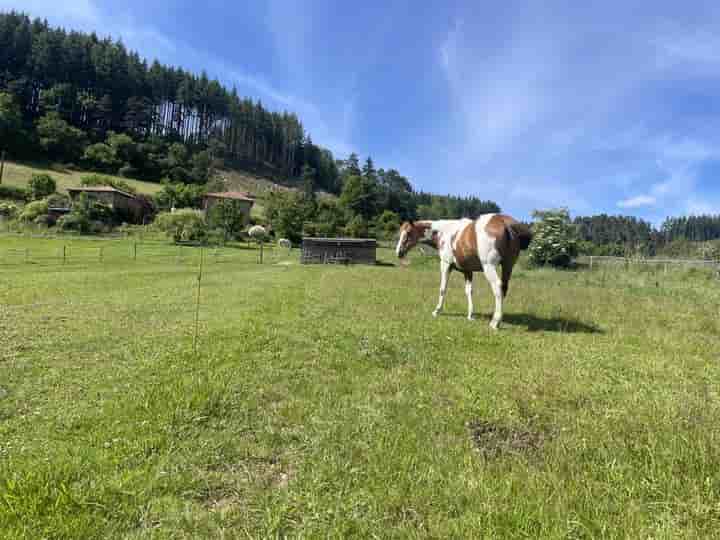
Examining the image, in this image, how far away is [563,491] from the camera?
2.33 meters

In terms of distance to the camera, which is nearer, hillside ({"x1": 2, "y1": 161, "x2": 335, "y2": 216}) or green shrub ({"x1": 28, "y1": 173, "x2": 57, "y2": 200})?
green shrub ({"x1": 28, "y1": 173, "x2": 57, "y2": 200})

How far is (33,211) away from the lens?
5031cm

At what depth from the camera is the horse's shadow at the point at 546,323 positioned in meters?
7.52

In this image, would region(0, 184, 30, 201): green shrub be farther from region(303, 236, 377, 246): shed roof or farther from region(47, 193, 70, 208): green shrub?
region(303, 236, 377, 246): shed roof

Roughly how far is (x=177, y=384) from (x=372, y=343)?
119 inches

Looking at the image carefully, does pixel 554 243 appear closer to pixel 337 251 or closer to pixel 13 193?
pixel 337 251

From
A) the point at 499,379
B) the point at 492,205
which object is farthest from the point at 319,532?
the point at 492,205

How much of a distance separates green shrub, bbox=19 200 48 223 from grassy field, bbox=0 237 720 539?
195 ft

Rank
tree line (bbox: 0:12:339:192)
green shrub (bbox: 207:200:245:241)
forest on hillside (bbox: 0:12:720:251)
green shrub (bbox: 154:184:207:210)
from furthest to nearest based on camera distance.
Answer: tree line (bbox: 0:12:339:192) → forest on hillside (bbox: 0:12:720:251) → green shrub (bbox: 154:184:207:210) → green shrub (bbox: 207:200:245:241)

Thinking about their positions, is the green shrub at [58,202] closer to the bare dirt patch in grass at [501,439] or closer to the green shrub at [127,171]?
the green shrub at [127,171]

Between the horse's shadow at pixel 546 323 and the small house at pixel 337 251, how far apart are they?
103ft

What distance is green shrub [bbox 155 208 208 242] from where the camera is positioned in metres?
49.4

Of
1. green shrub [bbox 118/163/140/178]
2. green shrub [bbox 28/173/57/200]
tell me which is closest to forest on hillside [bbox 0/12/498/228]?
green shrub [bbox 118/163/140/178]

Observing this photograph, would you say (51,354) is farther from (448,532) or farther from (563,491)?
(563,491)
